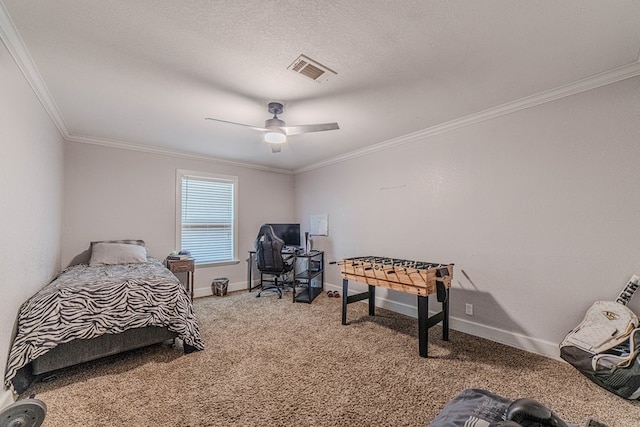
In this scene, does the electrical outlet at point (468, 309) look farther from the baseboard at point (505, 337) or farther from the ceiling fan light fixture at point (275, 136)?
the ceiling fan light fixture at point (275, 136)

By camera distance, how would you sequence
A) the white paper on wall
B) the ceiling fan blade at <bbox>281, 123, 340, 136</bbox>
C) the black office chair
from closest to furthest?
1. the ceiling fan blade at <bbox>281, 123, 340, 136</bbox>
2. the black office chair
3. the white paper on wall

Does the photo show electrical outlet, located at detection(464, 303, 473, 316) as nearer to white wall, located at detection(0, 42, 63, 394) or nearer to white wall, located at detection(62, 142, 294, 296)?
white wall, located at detection(62, 142, 294, 296)

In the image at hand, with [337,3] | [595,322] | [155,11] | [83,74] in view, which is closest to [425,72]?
[337,3]

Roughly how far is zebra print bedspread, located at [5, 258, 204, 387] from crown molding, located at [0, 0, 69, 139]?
1741 mm

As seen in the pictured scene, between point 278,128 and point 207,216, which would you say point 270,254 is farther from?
point 278,128

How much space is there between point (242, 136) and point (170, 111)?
958 millimetres

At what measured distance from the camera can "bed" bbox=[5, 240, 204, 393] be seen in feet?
6.80

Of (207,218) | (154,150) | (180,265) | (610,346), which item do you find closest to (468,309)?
(610,346)

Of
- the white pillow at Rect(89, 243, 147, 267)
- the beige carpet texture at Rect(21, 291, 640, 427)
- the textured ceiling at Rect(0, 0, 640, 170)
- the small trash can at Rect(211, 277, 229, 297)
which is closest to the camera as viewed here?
the textured ceiling at Rect(0, 0, 640, 170)

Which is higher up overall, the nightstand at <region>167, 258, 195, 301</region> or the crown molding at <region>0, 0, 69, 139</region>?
the crown molding at <region>0, 0, 69, 139</region>

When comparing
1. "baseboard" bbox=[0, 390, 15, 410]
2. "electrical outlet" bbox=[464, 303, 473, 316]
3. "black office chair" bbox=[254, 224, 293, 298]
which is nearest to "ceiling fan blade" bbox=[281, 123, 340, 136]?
"black office chair" bbox=[254, 224, 293, 298]

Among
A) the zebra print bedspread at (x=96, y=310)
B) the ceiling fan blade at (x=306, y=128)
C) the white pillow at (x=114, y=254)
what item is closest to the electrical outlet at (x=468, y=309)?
the ceiling fan blade at (x=306, y=128)

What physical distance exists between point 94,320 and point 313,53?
2819 millimetres

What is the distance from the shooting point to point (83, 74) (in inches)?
87.5
